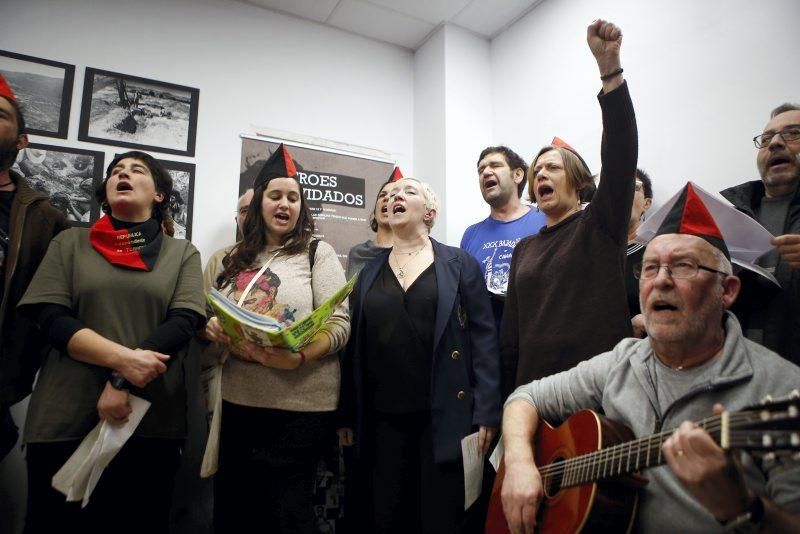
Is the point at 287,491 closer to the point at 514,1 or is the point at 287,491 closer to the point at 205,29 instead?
the point at 205,29

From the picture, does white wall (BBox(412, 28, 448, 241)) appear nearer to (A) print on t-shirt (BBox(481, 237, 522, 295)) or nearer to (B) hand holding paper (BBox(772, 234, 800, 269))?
(A) print on t-shirt (BBox(481, 237, 522, 295))

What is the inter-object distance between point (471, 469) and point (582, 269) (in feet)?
2.64

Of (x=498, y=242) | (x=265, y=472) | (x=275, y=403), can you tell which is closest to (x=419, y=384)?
(x=275, y=403)

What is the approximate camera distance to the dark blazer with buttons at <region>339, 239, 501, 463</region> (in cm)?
177

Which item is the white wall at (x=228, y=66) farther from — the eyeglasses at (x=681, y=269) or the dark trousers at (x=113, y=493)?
the eyeglasses at (x=681, y=269)

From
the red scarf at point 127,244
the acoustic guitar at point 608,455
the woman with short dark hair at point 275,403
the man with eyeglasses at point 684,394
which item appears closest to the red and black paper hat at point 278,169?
the woman with short dark hair at point 275,403

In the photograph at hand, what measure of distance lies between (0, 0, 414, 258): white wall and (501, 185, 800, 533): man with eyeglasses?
8.26 feet

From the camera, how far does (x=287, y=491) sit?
1.80m

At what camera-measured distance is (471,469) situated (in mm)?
1729

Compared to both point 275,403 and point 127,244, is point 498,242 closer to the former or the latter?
point 275,403

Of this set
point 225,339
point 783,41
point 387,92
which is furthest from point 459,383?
point 387,92

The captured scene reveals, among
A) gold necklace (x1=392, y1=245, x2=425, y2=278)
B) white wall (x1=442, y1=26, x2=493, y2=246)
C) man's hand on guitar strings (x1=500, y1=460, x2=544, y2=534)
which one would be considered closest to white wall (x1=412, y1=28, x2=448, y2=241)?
white wall (x1=442, y1=26, x2=493, y2=246)

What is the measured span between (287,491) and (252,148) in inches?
94.4

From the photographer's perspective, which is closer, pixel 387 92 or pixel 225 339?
pixel 225 339
